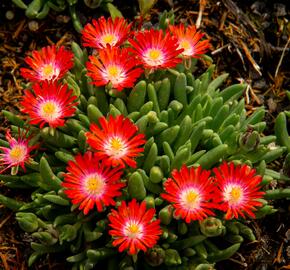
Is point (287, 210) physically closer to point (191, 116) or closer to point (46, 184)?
point (191, 116)

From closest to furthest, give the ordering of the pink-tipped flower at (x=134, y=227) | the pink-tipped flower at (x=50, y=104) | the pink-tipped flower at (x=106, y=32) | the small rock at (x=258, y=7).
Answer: the pink-tipped flower at (x=134, y=227) < the pink-tipped flower at (x=50, y=104) < the pink-tipped flower at (x=106, y=32) < the small rock at (x=258, y=7)

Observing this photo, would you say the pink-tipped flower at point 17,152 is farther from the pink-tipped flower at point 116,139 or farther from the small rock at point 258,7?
the small rock at point 258,7

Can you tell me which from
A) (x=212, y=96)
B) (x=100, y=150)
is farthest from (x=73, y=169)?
(x=212, y=96)

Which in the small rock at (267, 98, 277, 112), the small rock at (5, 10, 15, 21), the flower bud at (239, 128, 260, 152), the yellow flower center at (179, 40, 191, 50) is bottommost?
the flower bud at (239, 128, 260, 152)

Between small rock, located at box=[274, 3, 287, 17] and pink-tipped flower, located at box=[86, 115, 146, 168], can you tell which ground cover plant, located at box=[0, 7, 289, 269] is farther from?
small rock, located at box=[274, 3, 287, 17]

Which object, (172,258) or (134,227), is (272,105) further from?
(134,227)

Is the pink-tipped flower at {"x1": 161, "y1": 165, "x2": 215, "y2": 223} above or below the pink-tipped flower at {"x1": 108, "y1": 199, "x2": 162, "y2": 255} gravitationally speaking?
above

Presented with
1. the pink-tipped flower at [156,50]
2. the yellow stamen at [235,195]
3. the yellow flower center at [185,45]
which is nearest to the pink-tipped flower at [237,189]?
the yellow stamen at [235,195]

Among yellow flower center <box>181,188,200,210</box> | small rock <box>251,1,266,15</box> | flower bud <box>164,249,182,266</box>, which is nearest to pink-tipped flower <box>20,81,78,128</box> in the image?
yellow flower center <box>181,188,200,210</box>
